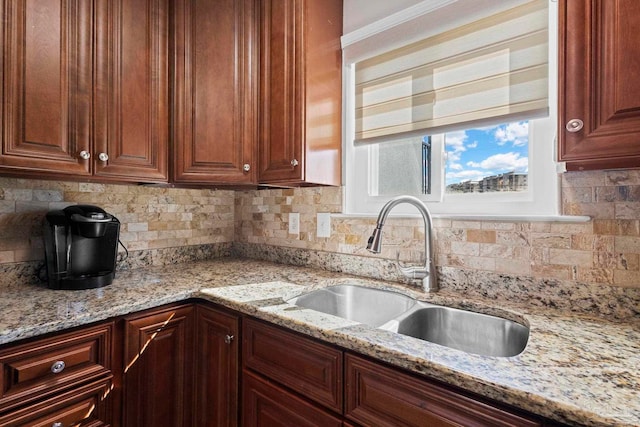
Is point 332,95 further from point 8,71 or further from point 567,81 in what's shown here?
point 8,71

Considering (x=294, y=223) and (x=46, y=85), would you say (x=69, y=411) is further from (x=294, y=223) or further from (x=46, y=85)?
(x=294, y=223)

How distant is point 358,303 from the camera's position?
1.43 meters

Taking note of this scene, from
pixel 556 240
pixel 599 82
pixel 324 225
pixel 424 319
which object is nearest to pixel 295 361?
pixel 424 319

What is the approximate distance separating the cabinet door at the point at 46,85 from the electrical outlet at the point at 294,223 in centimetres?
98

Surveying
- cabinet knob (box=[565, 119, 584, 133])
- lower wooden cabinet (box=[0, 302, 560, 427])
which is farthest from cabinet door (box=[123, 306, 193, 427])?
cabinet knob (box=[565, 119, 584, 133])

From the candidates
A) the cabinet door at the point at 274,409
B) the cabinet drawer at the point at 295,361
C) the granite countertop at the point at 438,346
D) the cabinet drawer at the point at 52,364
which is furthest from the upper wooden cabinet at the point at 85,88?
the cabinet door at the point at 274,409

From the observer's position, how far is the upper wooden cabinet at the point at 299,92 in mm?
1469

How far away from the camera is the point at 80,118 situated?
1215 millimetres

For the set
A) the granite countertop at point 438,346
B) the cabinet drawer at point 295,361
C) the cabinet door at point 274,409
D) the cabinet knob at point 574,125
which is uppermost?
the cabinet knob at point 574,125

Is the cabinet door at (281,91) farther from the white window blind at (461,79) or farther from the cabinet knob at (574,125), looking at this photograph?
the cabinet knob at (574,125)

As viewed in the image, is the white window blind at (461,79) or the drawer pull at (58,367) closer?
the drawer pull at (58,367)


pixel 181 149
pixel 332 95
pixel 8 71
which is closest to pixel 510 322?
pixel 332 95

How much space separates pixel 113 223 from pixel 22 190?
37 centimetres

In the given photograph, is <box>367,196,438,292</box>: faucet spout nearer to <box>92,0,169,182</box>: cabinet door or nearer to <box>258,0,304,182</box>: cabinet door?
<box>258,0,304,182</box>: cabinet door
